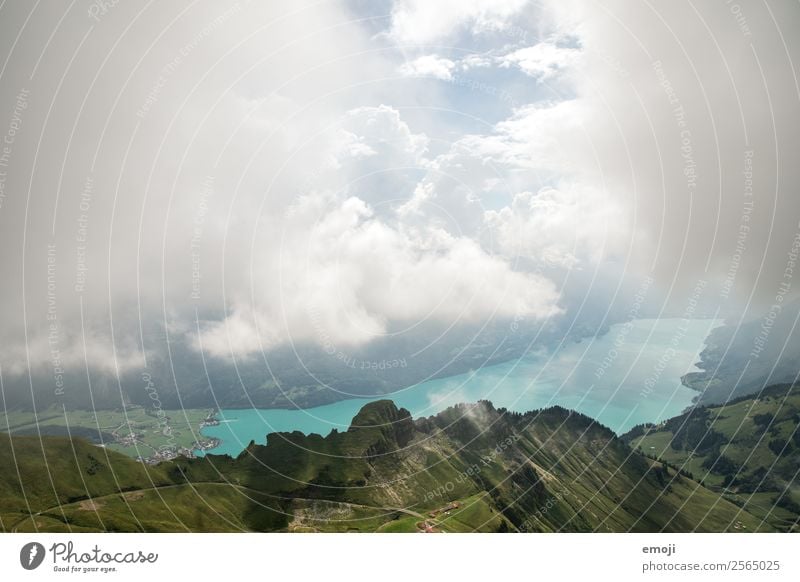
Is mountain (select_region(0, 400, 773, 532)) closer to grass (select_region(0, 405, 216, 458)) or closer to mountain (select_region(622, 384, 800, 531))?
mountain (select_region(622, 384, 800, 531))

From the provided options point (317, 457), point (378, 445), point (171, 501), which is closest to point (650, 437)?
point (378, 445)

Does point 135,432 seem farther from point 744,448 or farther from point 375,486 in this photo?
point 744,448

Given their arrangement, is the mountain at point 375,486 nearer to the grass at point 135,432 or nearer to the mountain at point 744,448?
the mountain at point 744,448

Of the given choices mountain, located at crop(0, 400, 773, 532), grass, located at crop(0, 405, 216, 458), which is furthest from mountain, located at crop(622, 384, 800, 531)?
grass, located at crop(0, 405, 216, 458)

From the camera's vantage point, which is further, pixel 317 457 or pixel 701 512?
pixel 701 512

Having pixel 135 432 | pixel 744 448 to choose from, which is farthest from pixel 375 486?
pixel 744 448
